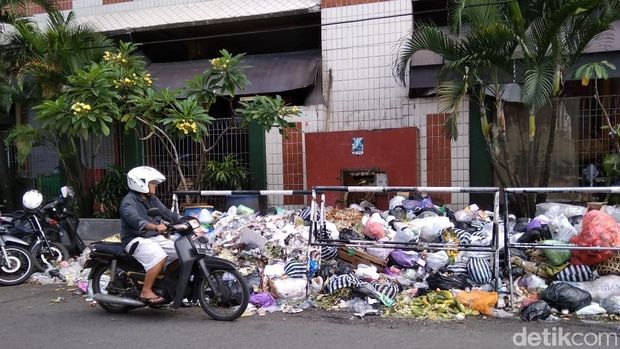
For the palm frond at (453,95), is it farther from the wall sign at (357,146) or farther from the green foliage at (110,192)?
the green foliage at (110,192)

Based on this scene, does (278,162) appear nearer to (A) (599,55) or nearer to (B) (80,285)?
(B) (80,285)

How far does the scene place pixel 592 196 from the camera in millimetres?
9422

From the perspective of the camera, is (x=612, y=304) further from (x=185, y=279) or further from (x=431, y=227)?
(x=185, y=279)

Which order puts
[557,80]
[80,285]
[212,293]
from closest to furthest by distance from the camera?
1. [212,293]
2. [80,285]
3. [557,80]

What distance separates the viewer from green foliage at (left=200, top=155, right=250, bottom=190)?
1052cm

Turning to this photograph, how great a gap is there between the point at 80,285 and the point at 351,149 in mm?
5271

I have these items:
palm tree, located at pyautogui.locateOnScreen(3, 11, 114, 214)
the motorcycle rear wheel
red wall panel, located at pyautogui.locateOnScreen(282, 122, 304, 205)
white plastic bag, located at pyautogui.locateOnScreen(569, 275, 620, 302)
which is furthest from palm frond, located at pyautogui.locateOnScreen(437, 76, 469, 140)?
palm tree, located at pyautogui.locateOnScreen(3, 11, 114, 214)

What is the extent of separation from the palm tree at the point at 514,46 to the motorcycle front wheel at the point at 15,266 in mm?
6577

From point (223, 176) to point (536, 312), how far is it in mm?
6510

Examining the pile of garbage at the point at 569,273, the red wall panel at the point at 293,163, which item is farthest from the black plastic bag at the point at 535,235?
the red wall panel at the point at 293,163

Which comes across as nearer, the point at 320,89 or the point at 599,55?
the point at 599,55

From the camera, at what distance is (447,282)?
20.3 feet

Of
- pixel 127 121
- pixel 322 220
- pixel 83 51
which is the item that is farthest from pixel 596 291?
pixel 83 51

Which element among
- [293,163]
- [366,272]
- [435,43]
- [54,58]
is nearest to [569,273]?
[366,272]
